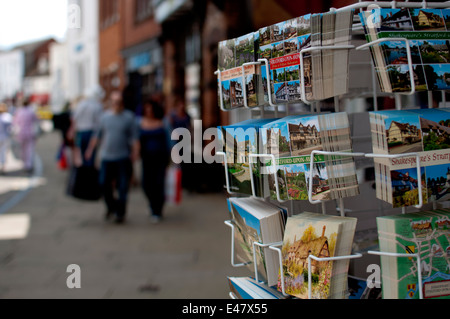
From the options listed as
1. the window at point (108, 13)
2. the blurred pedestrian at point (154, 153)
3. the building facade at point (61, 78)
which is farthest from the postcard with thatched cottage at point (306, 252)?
the building facade at point (61, 78)

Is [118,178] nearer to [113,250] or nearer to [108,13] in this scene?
[113,250]

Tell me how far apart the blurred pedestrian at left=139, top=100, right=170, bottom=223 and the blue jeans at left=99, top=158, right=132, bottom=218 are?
0.84 ft

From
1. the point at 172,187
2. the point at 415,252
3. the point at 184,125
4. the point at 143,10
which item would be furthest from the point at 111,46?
the point at 415,252

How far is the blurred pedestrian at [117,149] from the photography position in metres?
6.47

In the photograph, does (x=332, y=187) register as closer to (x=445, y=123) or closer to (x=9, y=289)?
(x=445, y=123)

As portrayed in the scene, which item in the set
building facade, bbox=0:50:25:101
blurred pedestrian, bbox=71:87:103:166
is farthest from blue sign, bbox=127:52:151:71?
building facade, bbox=0:50:25:101

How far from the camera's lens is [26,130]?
1203 cm

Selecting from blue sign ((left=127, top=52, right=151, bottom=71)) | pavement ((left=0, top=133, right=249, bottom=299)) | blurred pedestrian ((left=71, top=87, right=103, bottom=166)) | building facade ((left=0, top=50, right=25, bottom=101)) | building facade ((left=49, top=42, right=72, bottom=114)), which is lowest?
pavement ((left=0, top=133, right=249, bottom=299))

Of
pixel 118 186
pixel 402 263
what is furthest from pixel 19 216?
pixel 402 263

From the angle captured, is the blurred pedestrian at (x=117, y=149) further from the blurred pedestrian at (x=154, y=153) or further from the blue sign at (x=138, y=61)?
the blue sign at (x=138, y=61)

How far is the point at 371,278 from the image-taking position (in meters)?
1.47

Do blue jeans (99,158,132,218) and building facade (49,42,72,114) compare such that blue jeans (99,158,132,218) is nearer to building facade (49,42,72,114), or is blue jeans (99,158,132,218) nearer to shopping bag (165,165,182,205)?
shopping bag (165,165,182,205)

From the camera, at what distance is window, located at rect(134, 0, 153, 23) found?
16022mm

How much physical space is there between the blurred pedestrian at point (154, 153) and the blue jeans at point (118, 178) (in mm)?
256
